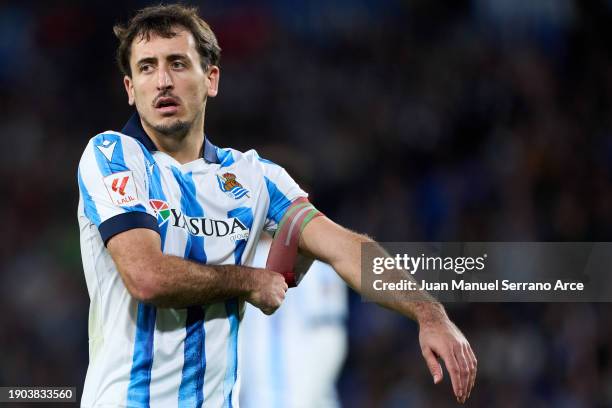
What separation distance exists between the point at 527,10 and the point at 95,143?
7.00m

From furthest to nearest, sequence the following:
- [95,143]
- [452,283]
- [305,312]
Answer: [305,312]
[452,283]
[95,143]

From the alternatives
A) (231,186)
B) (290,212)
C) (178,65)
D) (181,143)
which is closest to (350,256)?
(290,212)

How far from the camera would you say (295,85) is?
368 inches

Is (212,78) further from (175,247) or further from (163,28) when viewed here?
(175,247)

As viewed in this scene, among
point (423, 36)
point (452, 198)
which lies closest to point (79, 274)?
point (452, 198)

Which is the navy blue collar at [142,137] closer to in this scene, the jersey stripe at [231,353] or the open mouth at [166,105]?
the open mouth at [166,105]

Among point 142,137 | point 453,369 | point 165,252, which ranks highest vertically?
point 142,137

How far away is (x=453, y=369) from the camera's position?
9.16ft

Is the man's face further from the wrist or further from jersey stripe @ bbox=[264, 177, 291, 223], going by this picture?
the wrist

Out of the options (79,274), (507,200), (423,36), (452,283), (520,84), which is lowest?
(452,283)

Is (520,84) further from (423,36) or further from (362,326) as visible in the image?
(362,326)

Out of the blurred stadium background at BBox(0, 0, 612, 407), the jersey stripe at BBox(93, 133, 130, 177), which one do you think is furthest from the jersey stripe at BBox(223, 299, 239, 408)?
the blurred stadium background at BBox(0, 0, 612, 407)

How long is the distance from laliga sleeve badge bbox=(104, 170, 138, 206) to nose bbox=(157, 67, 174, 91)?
1.29 ft

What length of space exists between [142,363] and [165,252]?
14.8 inches
